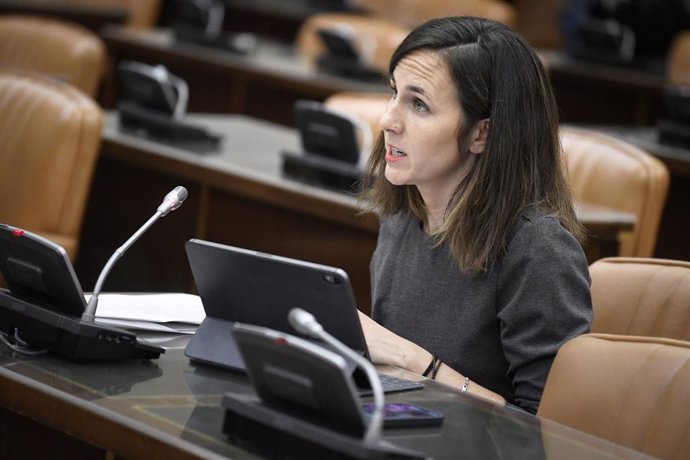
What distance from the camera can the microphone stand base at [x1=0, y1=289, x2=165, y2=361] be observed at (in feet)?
6.05

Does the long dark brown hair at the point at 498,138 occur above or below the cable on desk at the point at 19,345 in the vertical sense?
above

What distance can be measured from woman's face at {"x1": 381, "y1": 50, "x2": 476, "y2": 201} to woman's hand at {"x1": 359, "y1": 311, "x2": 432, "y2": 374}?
0.87 feet

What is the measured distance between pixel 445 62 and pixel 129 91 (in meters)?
2.15

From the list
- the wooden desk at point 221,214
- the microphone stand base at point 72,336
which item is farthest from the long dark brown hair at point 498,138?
the wooden desk at point 221,214

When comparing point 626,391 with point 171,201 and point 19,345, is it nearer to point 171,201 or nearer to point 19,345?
point 171,201

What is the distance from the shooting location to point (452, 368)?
2221mm

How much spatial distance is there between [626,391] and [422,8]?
6.06m

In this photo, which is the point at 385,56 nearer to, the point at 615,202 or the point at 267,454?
the point at 615,202

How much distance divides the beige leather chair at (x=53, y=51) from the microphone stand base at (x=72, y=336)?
3259mm

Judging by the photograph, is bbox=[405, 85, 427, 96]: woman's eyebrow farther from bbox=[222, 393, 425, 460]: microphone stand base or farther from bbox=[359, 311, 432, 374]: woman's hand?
bbox=[222, 393, 425, 460]: microphone stand base

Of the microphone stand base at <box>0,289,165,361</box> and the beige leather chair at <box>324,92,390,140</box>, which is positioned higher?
the microphone stand base at <box>0,289,165,361</box>

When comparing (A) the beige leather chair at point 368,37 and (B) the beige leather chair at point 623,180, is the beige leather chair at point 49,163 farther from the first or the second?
(A) the beige leather chair at point 368,37

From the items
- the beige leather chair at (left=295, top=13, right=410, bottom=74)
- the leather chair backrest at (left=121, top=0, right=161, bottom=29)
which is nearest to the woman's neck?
the beige leather chair at (left=295, top=13, right=410, bottom=74)

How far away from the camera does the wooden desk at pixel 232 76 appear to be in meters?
5.82
